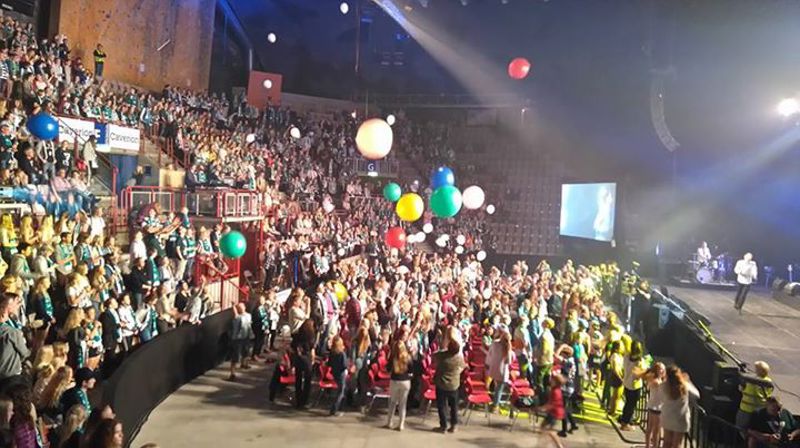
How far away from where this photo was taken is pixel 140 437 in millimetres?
7562

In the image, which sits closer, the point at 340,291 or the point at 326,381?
the point at 326,381

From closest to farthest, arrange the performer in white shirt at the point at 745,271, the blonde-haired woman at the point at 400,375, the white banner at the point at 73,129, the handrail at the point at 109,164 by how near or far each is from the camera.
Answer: the blonde-haired woman at the point at 400,375, the handrail at the point at 109,164, the white banner at the point at 73,129, the performer in white shirt at the point at 745,271

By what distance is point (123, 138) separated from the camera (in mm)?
14656

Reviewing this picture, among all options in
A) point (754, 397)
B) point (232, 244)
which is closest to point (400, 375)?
point (754, 397)

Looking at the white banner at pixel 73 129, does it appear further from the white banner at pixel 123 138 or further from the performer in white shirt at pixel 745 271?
the performer in white shirt at pixel 745 271

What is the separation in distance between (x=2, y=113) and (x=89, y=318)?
5.87 m

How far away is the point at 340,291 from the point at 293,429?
502cm

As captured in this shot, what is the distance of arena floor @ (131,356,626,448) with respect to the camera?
765cm

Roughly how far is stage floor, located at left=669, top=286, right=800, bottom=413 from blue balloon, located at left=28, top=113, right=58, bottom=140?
43.7 ft

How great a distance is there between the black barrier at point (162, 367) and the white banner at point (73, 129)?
544 cm

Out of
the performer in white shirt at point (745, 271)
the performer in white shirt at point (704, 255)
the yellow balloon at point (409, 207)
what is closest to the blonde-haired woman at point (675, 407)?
the yellow balloon at point (409, 207)

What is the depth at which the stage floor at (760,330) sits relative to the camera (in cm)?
1086

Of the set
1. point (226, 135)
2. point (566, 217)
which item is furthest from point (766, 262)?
point (226, 135)

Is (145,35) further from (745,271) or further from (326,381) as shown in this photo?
(745,271)
